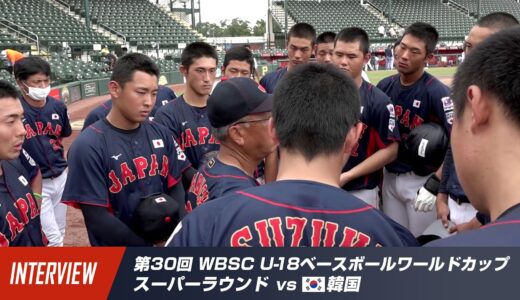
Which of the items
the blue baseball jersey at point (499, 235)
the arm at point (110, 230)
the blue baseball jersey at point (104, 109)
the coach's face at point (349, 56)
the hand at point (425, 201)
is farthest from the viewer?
the blue baseball jersey at point (104, 109)

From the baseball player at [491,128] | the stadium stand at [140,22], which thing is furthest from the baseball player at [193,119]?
the stadium stand at [140,22]

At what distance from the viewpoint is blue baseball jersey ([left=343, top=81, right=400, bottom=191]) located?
382cm

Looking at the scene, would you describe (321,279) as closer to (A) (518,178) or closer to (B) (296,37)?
(A) (518,178)

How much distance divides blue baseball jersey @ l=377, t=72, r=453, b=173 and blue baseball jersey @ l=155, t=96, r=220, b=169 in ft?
5.22

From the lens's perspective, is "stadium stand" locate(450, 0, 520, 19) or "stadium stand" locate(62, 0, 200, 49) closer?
"stadium stand" locate(62, 0, 200, 49)

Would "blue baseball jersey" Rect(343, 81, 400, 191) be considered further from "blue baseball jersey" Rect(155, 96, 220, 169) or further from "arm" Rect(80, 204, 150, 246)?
"arm" Rect(80, 204, 150, 246)

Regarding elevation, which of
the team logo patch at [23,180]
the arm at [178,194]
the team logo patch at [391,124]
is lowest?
the arm at [178,194]

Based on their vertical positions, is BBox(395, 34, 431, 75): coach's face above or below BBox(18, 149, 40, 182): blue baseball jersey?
above

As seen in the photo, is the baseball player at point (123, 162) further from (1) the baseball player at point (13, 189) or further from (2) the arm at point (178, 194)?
(1) the baseball player at point (13, 189)

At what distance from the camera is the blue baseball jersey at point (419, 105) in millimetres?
3839

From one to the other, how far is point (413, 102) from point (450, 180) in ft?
2.97

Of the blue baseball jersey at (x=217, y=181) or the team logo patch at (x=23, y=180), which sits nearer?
the blue baseball jersey at (x=217, y=181)

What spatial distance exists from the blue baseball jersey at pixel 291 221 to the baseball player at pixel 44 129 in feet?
11.9

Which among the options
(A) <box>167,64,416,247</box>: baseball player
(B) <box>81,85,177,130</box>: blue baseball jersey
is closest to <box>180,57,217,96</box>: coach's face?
(B) <box>81,85,177,130</box>: blue baseball jersey
